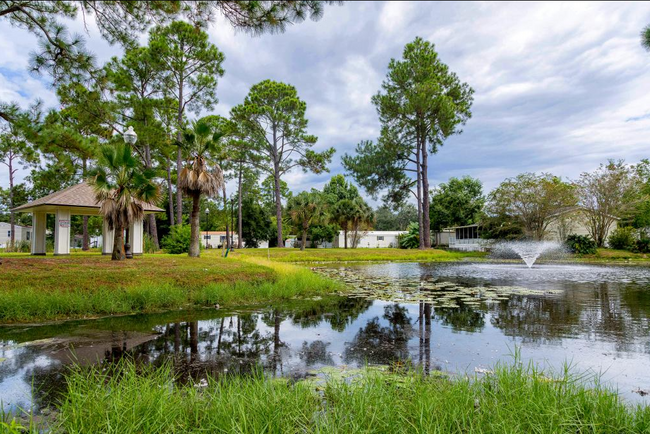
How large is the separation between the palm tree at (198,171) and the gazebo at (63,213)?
2.83 metres

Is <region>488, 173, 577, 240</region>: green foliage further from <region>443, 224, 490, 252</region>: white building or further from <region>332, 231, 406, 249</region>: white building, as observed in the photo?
<region>332, 231, 406, 249</region>: white building

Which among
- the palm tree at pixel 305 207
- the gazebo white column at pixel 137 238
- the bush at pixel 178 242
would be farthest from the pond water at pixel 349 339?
the palm tree at pixel 305 207

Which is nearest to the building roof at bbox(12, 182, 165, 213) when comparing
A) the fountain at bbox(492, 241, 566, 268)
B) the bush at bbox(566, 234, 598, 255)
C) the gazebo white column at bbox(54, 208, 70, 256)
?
the gazebo white column at bbox(54, 208, 70, 256)

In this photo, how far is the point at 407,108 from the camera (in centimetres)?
3095

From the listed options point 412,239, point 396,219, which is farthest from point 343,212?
point 396,219

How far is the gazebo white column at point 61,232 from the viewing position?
16453 mm

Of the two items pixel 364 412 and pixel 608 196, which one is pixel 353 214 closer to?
pixel 608 196

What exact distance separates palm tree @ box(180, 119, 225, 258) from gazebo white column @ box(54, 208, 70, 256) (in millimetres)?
5954

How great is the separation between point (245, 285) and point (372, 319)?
4.17 metres

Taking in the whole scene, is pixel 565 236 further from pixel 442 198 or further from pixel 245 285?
pixel 245 285

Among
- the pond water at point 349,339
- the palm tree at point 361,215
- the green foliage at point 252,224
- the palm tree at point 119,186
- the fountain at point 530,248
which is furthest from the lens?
the green foliage at point 252,224

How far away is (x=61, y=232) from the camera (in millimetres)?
16672

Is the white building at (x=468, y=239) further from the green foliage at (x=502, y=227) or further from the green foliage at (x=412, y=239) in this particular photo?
the green foliage at (x=412, y=239)

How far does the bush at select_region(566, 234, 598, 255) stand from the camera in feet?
91.2
